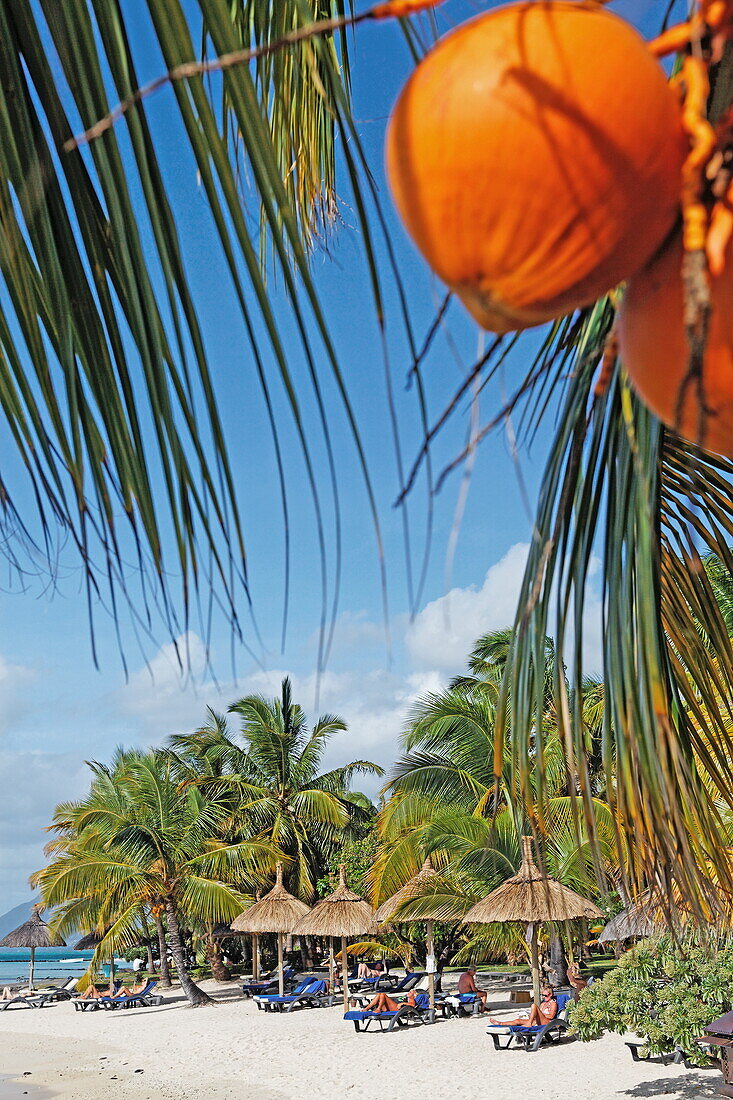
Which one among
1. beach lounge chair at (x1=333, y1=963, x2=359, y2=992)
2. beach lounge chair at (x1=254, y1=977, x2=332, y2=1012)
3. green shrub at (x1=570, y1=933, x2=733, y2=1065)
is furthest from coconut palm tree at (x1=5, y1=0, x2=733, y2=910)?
beach lounge chair at (x1=333, y1=963, x2=359, y2=992)

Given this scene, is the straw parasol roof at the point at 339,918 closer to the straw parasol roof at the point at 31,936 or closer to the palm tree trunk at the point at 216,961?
the palm tree trunk at the point at 216,961

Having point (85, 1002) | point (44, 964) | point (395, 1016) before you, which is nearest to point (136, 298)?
point (395, 1016)

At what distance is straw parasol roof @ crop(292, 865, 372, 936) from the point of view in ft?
77.4

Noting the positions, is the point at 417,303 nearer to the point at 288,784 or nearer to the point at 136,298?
the point at 136,298

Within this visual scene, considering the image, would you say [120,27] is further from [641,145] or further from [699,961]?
[699,961]

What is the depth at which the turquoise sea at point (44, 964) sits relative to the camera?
61.0 metres

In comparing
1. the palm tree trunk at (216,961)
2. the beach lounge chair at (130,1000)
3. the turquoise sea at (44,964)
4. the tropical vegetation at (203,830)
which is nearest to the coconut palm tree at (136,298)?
the tropical vegetation at (203,830)

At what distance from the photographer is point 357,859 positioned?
30750 millimetres

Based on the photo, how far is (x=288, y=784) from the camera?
32656 millimetres

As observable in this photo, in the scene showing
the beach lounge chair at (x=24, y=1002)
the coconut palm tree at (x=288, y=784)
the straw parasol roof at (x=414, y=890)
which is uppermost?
the coconut palm tree at (x=288, y=784)

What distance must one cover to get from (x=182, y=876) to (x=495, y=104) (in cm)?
2992

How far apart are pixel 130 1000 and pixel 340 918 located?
10493 mm

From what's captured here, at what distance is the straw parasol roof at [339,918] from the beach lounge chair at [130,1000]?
884 cm

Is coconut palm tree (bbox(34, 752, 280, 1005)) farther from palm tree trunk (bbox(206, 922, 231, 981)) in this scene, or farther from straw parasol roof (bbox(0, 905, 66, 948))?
straw parasol roof (bbox(0, 905, 66, 948))
